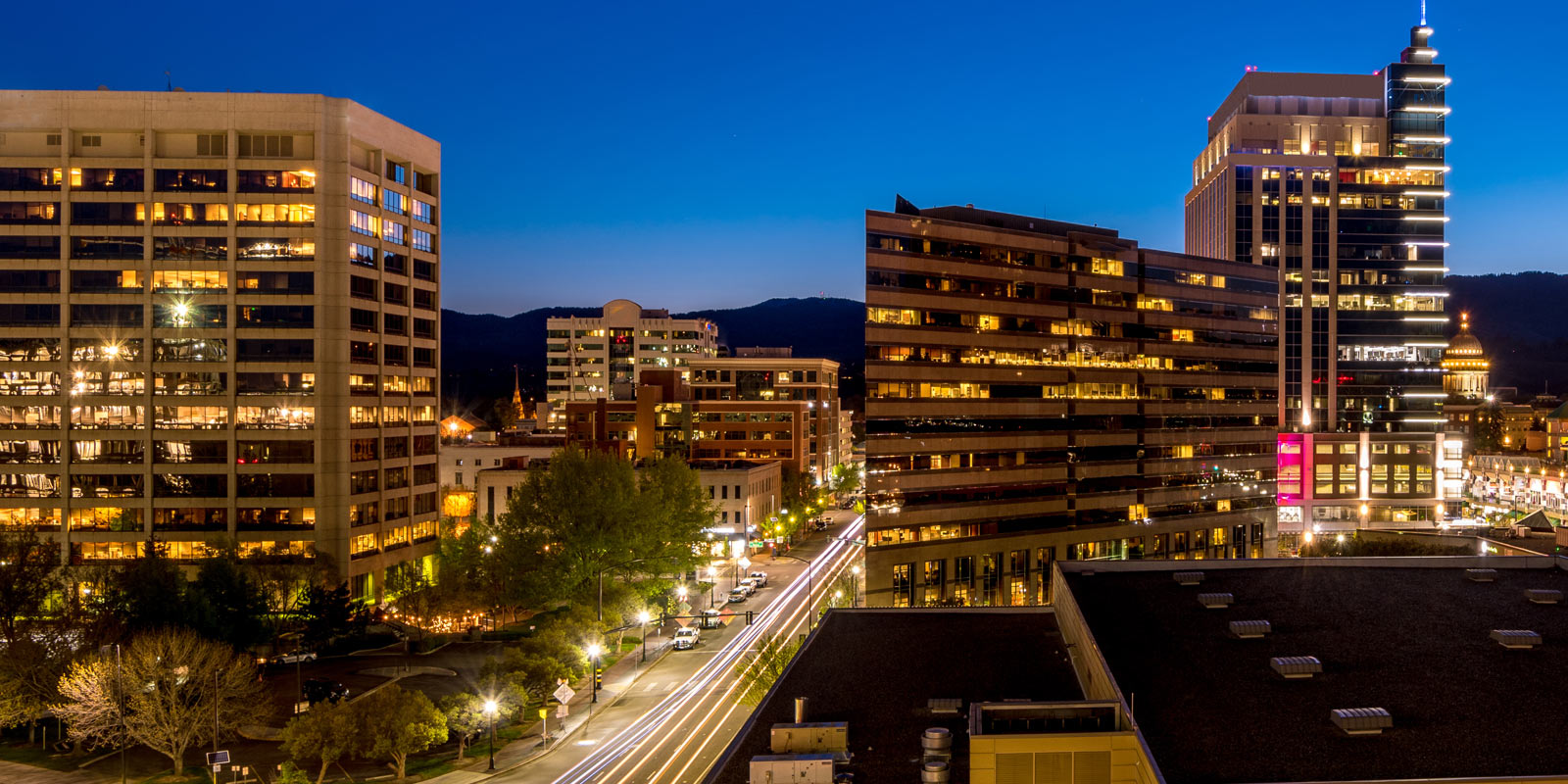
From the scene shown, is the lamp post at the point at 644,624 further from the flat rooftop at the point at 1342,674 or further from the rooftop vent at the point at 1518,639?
the rooftop vent at the point at 1518,639

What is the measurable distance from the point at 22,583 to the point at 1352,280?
162061mm

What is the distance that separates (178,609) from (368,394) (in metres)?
32.9

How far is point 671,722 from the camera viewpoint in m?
60.5

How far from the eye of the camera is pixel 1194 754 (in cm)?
2486

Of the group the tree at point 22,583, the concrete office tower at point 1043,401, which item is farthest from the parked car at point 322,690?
the concrete office tower at point 1043,401

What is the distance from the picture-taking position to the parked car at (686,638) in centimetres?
8194

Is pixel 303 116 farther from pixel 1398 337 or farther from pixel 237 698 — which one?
pixel 1398 337

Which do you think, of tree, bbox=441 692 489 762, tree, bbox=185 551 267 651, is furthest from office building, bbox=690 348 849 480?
tree, bbox=441 692 489 762

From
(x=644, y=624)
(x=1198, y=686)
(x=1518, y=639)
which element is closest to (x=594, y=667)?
(x=644, y=624)

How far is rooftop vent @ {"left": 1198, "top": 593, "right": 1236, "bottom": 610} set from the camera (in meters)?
42.2

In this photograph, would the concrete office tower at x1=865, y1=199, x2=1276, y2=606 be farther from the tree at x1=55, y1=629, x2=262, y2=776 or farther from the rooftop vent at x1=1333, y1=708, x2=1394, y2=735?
the rooftop vent at x1=1333, y1=708, x2=1394, y2=735

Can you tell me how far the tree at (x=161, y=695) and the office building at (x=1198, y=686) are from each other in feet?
104

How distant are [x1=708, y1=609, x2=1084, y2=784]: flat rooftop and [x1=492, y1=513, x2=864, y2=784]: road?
1071 centimetres

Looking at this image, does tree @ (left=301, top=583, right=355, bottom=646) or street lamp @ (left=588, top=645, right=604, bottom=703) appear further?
tree @ (left=301, top=583, right=355, bottom=646)
